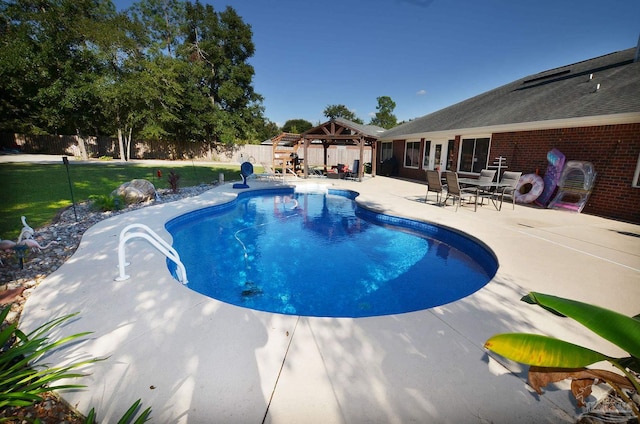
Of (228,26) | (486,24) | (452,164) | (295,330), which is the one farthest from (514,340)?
(228,26)

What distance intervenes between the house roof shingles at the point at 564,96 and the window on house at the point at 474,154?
99cm

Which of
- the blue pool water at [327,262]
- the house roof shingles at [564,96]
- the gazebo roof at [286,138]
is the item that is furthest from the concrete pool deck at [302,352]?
the gazebo roof at [286,138]

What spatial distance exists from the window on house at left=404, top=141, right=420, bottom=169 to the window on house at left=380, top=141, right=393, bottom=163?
80.0 inches

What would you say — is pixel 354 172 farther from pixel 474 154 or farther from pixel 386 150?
pixel 474 154

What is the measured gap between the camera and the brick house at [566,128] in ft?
23.6

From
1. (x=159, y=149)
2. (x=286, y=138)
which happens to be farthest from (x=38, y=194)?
(x=159, y=149)

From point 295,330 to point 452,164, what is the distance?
1312 centimetres

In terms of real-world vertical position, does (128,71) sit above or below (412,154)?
above

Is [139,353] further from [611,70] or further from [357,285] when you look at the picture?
[611,70]

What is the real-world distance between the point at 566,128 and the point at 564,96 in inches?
69.4

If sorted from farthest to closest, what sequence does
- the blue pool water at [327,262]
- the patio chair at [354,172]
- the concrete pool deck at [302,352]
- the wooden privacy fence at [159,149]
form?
the wooden privacy fence at [159,149], the patio chair at [354,172], the blue pool water at [327,262], the concrete pool deck at [302,352]

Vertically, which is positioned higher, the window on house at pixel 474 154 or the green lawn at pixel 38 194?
the window on house at pixel 474 154

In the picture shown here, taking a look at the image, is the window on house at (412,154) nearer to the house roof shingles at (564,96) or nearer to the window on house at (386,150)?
the house roof shingles at (564,96)

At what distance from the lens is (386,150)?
19.6 meters
